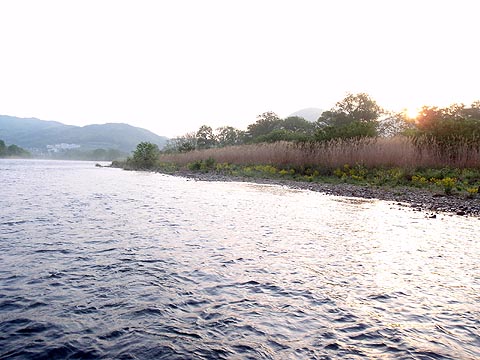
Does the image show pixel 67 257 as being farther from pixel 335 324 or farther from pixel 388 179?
pixel 388 179

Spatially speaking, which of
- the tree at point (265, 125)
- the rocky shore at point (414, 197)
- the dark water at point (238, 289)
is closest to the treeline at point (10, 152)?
the tree at point (265, 125)

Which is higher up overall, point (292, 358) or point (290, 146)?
point (290, 146)

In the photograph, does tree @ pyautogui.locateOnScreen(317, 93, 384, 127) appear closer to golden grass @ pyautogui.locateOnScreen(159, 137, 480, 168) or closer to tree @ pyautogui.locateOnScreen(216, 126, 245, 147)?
tree @ pyautogui.locateOnScreen(216, 126, 245, 147)

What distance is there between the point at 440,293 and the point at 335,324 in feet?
5.75

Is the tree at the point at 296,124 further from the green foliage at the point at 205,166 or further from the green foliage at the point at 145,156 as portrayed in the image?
the green foliage at the point at 205,166

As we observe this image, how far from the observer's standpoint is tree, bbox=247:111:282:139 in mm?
77375

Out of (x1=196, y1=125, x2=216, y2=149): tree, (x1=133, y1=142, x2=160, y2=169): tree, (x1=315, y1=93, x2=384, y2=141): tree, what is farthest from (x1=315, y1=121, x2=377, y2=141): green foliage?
(x1=196, y1=125, x2=216, y2=149): tree

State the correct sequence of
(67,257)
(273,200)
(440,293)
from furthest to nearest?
(273,200) < (67,257) < (440,293)

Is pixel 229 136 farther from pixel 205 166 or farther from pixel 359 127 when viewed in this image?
pixel 359 127

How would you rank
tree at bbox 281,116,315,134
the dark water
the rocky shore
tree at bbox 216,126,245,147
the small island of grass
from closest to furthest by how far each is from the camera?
1. the dark water
2. the rocky shore
3. the small island of grass
4. tree at bbox 281,116,315,134
5. tree at bbox 216,126,245,147

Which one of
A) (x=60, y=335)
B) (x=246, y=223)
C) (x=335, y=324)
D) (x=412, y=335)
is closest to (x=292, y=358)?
(x=335, y=324)

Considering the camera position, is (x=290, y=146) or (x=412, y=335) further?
(x=290, y=146)

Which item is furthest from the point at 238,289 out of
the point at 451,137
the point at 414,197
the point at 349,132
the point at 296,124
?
the point at 296,124

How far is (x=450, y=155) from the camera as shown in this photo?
17.1 m
